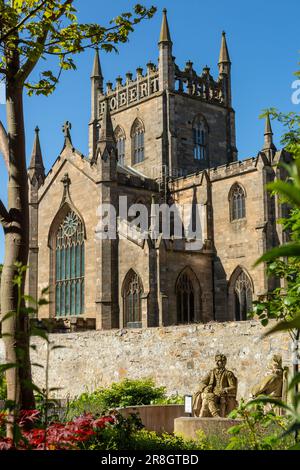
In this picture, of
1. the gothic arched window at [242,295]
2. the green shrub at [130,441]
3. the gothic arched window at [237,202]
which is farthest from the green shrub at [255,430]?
the gothic arched window at [237,202]

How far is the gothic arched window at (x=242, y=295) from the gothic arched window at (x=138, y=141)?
525 inches

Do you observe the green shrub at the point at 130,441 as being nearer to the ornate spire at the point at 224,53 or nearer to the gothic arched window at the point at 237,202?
the gothic arched window at the point at 237,202

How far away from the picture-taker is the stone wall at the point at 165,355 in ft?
54.6

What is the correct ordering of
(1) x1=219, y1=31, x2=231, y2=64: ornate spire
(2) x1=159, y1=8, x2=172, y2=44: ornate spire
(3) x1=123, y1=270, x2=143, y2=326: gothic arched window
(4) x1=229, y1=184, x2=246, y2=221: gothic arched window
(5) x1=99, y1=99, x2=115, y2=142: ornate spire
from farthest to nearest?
1. (1) x1=219, y1=31, x2=231, y2=64: ornate spire
2. (2) x1=159, y1=8, x2=172, y2=44: ornate spire
3. (4) x1=229, y1=184, x2=246, y2=221: gothic arched window
4. (5) x1=99, y1=99, x2=115, y2=142: ornate spire
5. (3) x1=123, y1=270, x2=143, y2=326: gothic arched window

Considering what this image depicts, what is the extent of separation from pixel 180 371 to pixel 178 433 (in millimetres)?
8339

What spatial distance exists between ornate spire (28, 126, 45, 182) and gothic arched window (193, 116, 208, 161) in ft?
34.6

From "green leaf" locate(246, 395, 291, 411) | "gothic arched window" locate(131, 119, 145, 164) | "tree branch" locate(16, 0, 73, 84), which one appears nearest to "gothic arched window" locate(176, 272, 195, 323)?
"gothic arched window" locate(131, 119, 145, 164)

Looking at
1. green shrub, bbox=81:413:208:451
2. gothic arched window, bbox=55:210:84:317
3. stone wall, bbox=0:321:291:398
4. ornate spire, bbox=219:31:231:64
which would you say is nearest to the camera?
green shrub, bbox=81:413:208:451

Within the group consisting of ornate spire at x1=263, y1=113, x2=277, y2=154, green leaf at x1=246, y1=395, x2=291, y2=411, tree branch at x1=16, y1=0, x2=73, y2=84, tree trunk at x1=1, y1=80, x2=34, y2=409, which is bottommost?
green leaf at x1=246, y1=395, x2=291, y2=411

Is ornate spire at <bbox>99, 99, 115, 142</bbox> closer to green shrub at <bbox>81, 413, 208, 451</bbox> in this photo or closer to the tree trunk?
the tree trunk

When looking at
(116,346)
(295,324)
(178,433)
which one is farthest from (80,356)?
(295,324)

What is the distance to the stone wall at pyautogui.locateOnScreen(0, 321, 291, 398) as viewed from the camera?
16656 mm

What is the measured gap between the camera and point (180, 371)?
18484mm
